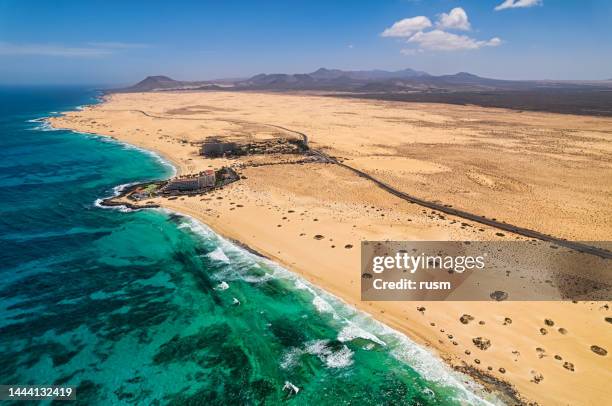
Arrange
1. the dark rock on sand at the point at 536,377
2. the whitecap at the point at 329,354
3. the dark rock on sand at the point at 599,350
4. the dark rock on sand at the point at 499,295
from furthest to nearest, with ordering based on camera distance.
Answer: the dark rock on sand at the point at 499,295, the dark rock on sand at the point at 599,350, the whitecap at the point at 329,354, the dark rock on sand at the point at 536,377

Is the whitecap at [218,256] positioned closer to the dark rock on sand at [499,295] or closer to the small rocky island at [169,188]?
the small rocky island at [169,188]

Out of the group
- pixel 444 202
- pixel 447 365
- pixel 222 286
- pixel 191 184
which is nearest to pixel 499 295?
pixel 447 365

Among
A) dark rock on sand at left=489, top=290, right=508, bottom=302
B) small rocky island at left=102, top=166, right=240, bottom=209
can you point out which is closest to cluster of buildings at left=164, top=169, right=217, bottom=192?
small rocky island at left=102, top=166, right=240, bottom=209

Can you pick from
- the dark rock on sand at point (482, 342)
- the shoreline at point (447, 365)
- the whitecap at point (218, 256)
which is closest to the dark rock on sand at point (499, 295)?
the dark rock on sand at point (482, 342)

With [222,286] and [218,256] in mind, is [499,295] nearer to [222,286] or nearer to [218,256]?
[222,286]

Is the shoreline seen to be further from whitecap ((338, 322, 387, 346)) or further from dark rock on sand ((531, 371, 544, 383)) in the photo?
dark rock on sand ((531, 371, 544, 383))

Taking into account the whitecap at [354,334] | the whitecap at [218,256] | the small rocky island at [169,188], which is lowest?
the whitecap at [354,334]
